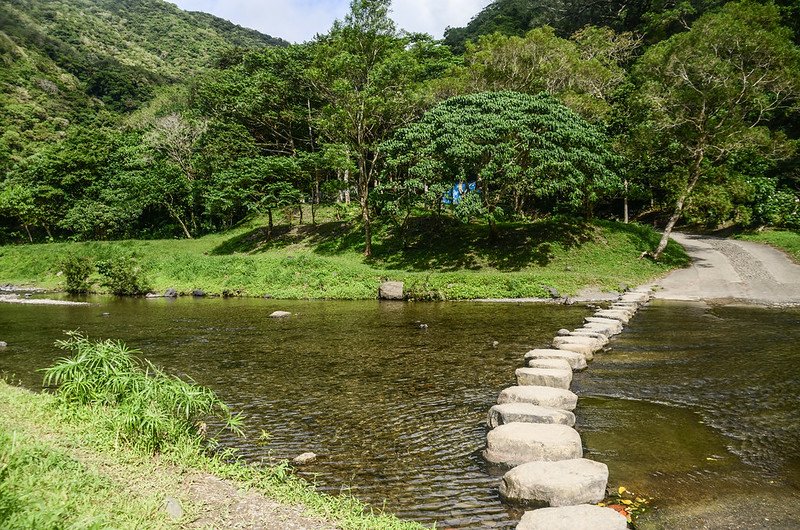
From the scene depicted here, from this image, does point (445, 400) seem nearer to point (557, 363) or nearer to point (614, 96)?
point (557, 363)

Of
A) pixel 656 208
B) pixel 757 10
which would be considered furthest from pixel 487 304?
pixel 656 208

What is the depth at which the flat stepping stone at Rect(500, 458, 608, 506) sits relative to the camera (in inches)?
220

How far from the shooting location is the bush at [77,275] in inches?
1299

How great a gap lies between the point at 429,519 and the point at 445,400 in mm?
4323

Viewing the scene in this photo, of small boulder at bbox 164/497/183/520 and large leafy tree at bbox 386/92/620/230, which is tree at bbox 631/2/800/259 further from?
small boulder at bbox 164/497/183/520

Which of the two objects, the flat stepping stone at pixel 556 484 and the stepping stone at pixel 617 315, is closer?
the flat stepping stone at pixel 556 484

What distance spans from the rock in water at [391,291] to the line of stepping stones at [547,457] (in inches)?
603

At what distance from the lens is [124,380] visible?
7.50m

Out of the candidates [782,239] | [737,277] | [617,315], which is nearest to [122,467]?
[617,315]

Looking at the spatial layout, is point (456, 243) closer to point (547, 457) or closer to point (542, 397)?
point (542, 397)

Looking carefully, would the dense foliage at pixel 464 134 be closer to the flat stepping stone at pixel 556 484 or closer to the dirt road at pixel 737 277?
the dirt road at pixel 737 277

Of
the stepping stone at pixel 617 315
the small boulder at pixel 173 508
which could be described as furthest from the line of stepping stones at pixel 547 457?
the stepping stone at pixel 617 315

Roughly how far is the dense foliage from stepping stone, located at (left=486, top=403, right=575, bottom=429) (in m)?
20.6

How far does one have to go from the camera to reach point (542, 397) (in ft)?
27.6
